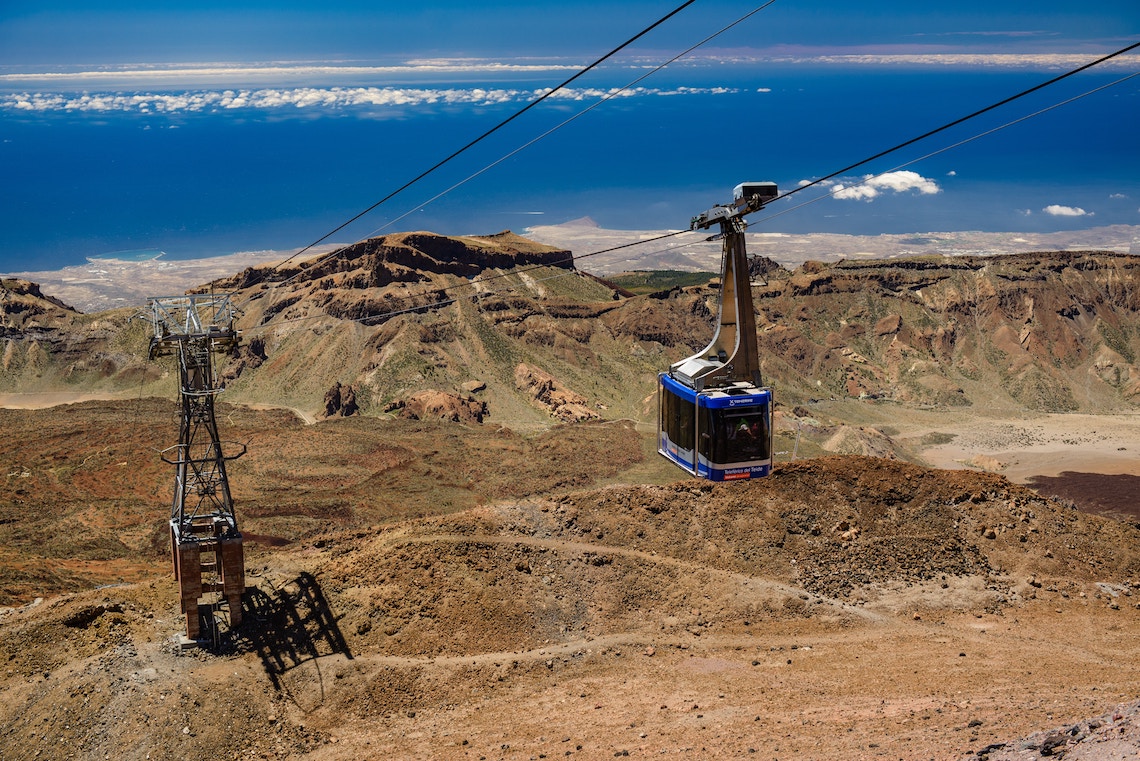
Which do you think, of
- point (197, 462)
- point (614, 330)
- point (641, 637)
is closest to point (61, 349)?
point (614, 330)

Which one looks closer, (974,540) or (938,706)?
(938,706)

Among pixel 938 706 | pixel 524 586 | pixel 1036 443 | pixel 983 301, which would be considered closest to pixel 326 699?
pixel 524 586

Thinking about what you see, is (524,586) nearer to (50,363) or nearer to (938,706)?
(938,706)

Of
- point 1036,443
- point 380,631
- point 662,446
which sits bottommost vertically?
point 1036,443

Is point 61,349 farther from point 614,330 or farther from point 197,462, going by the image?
point 197,462

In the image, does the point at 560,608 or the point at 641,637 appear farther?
the point at 560,608

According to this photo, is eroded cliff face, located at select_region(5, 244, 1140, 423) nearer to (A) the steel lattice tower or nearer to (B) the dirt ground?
(B) the dirt ground

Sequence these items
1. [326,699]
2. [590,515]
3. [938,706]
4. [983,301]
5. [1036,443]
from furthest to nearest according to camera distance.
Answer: [983,301] < [1036,443] < [590,515] < [326,699] < [938,706]

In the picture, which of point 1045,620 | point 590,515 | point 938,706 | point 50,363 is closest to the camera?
point 938,706
